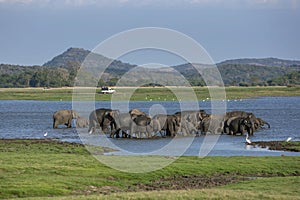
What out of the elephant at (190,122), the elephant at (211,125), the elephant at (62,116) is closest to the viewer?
the elephant at (190,122)

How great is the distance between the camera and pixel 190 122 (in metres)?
45.3

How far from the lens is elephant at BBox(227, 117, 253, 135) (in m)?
44.8

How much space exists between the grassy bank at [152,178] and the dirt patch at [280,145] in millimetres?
5648

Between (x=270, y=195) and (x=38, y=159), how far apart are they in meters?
11.0

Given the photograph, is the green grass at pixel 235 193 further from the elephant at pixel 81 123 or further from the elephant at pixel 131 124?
the elephant at pixel 81 123

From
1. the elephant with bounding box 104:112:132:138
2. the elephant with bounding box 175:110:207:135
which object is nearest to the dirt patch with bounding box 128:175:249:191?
the elephant with bounding box 104:112:132:138

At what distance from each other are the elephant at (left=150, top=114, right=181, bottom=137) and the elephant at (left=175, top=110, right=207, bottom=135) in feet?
2.24

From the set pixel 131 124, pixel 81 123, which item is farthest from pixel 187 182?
pixel 81 123

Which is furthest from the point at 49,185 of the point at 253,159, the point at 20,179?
the point at 253,159

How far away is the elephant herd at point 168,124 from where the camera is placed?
141 feet

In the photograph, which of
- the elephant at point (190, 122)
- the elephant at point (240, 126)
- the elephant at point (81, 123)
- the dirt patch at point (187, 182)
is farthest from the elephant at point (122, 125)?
the dirt patch at point (187, 182)

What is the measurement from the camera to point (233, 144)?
39.0m

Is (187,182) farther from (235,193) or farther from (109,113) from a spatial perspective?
(109,113)

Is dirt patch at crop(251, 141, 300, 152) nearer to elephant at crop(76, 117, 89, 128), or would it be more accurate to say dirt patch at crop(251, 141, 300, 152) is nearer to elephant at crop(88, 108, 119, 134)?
elephant at crop(88, 108, 119, 134)
